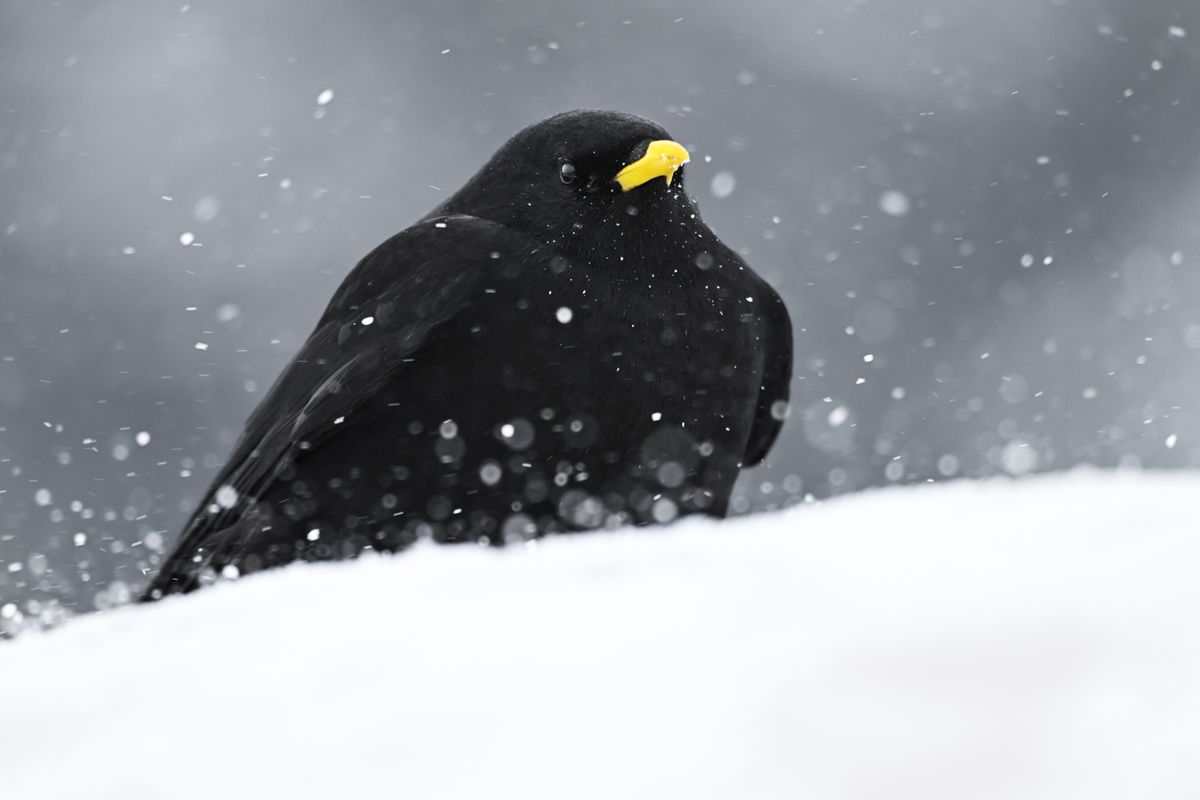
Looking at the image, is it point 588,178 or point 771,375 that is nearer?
point 588,178

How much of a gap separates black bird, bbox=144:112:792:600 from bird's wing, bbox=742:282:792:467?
1.00ft

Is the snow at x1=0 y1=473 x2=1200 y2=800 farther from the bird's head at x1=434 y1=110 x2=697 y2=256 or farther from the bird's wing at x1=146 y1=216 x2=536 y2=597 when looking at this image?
the bird's head at x1=434 y1=110 x2=697 y2=256

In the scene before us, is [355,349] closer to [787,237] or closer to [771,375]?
[771,375]

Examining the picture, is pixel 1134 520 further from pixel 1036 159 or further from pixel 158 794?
pixel 1036 159

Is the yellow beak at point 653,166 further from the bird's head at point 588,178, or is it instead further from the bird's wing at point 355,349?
the bird's wing at point 355,349

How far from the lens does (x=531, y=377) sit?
11.1 feet

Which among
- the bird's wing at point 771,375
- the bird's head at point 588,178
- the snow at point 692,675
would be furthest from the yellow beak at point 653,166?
the snow at point 692,675

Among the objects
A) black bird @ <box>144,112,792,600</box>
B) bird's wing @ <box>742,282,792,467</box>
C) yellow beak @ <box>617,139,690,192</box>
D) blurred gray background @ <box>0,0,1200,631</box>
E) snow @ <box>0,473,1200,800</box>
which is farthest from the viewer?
blurred gray background @ <box>0,0,1200,631</box>

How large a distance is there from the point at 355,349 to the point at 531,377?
703 millimetres

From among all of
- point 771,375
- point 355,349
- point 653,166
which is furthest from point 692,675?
point 771,375

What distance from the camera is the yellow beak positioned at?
11.6 feet

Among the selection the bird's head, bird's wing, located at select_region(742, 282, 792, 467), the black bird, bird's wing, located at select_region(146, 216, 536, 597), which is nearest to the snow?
the black bird

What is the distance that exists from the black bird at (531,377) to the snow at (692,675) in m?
0.93

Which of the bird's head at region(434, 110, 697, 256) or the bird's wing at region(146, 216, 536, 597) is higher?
the bird's head at region(434, 110, 697, 256)
